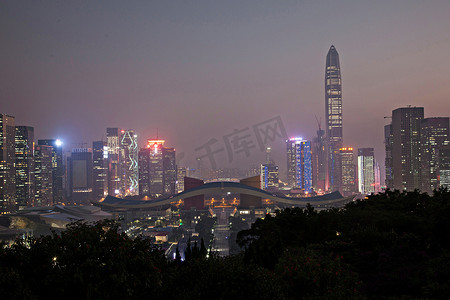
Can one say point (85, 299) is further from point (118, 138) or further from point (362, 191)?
point (118, 138)

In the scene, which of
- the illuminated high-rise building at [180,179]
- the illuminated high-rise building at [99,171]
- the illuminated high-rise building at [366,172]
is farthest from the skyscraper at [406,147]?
the illuminated high-rise building at [99,171]

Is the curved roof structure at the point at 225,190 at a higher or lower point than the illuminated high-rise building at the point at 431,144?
lower

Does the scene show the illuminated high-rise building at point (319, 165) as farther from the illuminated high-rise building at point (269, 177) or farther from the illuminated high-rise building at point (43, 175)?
the illuminated high-rise building at point (43, 175)

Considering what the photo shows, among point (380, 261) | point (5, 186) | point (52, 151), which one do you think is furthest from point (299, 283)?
point (52, 151)

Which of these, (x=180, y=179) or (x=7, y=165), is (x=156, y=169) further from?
(x=7, y=165)

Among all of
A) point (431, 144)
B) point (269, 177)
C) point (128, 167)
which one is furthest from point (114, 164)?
point (431, 144)

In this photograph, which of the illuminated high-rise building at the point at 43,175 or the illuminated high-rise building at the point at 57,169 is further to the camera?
the illuminated high-rise building at the point at 57,169
